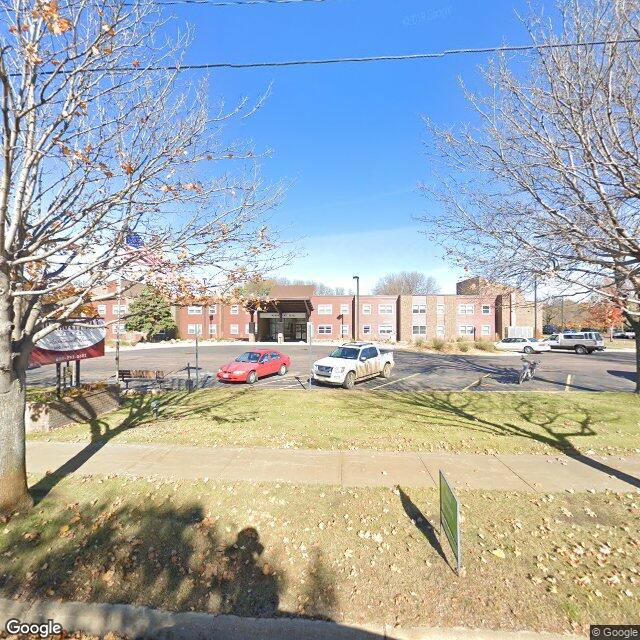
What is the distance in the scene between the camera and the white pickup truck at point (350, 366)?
14070 mm

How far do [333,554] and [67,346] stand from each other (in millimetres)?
8871

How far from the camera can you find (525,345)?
31500 millimetres

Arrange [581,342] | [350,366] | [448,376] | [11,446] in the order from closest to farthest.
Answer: [11,446]
[350,366]
[448,376]
[581,342]

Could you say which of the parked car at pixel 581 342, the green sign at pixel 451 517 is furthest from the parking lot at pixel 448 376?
the green sign at pixel 451 517

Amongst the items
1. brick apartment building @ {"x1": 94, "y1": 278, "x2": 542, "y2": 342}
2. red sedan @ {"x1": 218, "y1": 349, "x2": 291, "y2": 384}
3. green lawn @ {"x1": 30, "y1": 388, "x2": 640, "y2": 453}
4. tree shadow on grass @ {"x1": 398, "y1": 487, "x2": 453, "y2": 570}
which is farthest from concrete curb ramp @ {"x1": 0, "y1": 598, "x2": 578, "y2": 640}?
brick apartment building @ {"x1": 94, "y1": 278, "x2": 542, "y2": 342}

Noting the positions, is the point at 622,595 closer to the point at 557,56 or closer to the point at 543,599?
the point at 543,599

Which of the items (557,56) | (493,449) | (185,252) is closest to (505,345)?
(493,449)

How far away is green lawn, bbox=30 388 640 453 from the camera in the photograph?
7.07 m

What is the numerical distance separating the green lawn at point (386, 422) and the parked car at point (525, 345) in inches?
829

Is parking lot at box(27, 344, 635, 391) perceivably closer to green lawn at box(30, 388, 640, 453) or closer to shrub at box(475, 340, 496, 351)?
green lawn at box(30, 388, 640, 453)

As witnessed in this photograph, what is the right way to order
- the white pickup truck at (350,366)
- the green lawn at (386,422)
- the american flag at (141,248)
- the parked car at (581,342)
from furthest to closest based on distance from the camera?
1. the parked car at (581,342)
2. the white pickup truck at (350,366)
3. the green lawn at (386,422)
4. the american flag at (141,248)

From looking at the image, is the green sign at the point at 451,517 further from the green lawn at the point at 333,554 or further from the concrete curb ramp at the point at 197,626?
the concrete curb ramp at the point at 197,626

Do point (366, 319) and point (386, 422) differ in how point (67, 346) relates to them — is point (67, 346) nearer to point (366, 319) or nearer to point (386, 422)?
point (386, 422)
